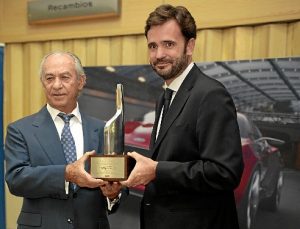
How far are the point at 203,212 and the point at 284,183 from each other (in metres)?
1.05

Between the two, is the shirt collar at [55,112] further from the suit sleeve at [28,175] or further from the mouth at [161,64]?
the mouth at [161,64]

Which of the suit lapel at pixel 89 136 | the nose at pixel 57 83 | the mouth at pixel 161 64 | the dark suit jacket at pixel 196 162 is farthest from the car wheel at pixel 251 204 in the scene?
the nose at pixel 57 83

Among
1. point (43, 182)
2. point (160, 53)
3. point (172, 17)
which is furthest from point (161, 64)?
point (43, 182)

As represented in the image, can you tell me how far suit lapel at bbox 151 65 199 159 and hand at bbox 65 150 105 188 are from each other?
229 mm

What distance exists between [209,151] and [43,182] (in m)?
0.68

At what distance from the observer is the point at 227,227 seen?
1.30 metres

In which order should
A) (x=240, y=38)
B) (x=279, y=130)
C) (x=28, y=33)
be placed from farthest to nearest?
1. (x=28, y=33)
2. (x=240, y=38)
3. (x=279, y=130)

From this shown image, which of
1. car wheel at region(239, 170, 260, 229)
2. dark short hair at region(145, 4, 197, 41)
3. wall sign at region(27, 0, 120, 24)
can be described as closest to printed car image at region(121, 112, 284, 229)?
car wheel at region(239, 170, 260, 229)

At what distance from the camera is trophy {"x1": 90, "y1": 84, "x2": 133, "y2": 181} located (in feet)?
4.24

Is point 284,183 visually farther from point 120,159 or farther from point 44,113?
point 44,113

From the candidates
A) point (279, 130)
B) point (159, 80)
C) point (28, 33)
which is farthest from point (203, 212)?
point (28, 33)

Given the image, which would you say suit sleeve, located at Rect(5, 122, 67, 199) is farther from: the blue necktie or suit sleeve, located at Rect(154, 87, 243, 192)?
suit sleeve, located at Rect(154, 87, 243, 192)

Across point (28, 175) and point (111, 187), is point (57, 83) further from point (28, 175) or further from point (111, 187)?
point (111, 187)

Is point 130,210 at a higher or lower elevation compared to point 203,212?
lower
